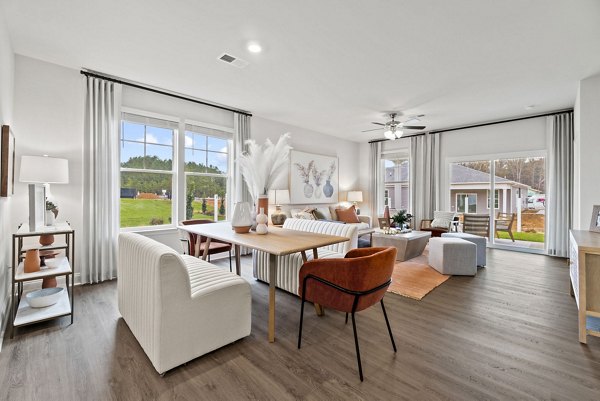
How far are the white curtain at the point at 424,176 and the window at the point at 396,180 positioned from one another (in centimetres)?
33

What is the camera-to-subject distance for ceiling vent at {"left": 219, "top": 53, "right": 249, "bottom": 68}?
294 cm

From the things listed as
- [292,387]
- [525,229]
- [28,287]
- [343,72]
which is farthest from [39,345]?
[525,229]

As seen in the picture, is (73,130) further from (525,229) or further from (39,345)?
(525,229)

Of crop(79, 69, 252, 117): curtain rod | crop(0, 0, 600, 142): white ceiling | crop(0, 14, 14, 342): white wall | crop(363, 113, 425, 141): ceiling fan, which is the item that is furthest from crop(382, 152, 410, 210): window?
crop(0, 14, 14, 342): white wall

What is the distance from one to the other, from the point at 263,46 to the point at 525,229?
598cm

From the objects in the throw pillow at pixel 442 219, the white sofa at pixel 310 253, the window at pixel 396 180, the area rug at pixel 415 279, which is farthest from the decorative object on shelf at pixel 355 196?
the white sofa at pixel 310 253

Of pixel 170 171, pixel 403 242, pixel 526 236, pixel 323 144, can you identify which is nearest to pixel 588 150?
pixel 403 242

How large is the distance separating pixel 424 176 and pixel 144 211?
19.1 feet

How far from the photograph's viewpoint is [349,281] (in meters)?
1.71

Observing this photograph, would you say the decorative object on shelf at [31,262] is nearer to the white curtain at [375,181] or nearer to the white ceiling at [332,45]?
the white ceiling at [332,45]

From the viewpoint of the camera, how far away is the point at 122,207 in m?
3.78

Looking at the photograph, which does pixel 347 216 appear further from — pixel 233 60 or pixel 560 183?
pixel 233 60

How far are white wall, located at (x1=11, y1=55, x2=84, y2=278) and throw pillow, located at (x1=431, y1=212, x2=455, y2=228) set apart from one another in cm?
617

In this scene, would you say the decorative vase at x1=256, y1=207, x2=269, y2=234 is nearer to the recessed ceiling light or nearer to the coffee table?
the recessed ceiling light
